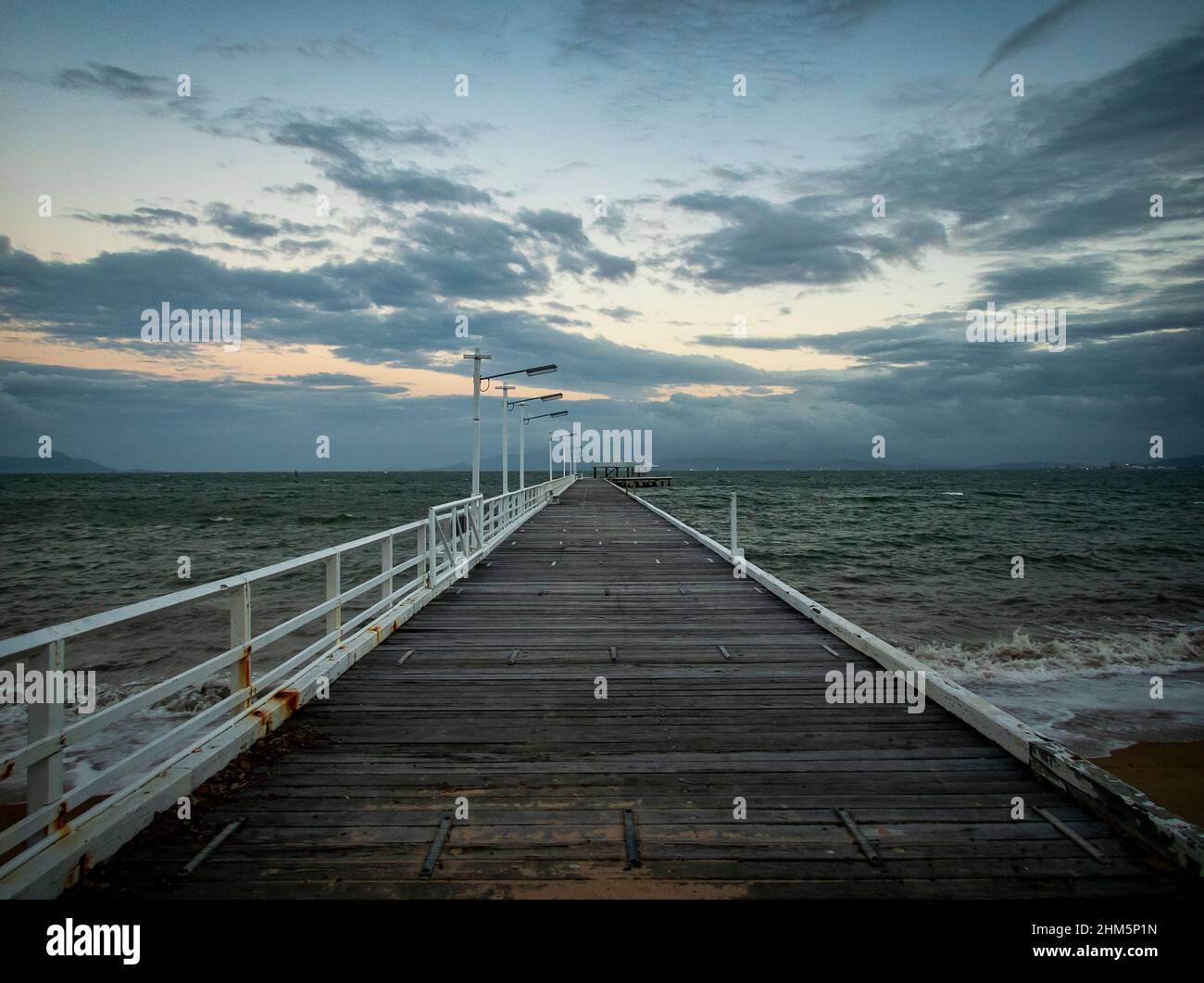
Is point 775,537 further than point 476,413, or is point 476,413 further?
point 775,537

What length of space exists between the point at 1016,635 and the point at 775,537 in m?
21.6

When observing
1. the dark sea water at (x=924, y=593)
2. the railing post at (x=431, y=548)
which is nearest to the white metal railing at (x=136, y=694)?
the railing post at (x=431, y=548)

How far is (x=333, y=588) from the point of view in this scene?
643cm

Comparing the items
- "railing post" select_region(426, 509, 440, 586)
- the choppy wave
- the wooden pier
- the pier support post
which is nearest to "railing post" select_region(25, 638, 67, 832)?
the wooden pier

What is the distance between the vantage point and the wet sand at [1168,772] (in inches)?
280

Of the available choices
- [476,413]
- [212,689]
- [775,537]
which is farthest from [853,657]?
[775,537]

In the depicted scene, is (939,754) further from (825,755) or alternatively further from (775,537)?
(775,537)

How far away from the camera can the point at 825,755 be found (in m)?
4.66

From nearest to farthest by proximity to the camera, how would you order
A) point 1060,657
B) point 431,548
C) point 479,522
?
point 431,548, point 1060,657, point 479,522

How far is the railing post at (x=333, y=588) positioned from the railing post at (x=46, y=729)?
9.93ft

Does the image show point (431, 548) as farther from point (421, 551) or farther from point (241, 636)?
point (241, 636)

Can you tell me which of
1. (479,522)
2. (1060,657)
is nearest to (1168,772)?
(1060,657)

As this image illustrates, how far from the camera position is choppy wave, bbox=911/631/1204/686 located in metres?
11.9

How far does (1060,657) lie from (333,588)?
13.0 metres
